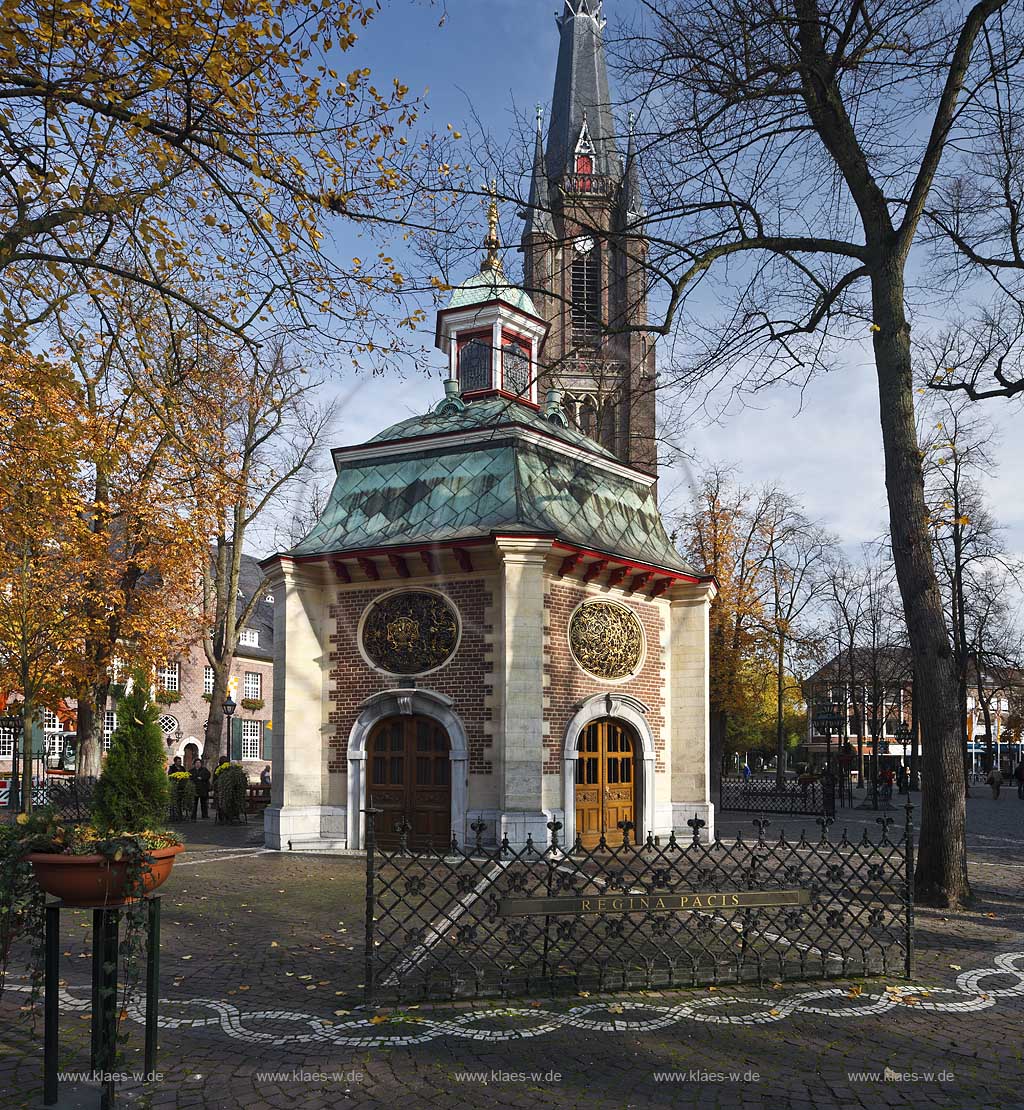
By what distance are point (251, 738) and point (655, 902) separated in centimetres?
4274

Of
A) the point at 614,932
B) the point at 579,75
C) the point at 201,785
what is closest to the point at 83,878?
the point at 614,932

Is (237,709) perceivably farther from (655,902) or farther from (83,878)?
(83,878)

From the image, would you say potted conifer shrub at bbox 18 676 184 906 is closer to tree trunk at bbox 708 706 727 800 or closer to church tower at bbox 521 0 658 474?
church tower at bbox 521 0 658 474

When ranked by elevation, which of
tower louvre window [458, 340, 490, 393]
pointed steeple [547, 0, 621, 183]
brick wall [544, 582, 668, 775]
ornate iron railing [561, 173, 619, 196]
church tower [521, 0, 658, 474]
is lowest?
brick wall [544, 582, 668, 775]

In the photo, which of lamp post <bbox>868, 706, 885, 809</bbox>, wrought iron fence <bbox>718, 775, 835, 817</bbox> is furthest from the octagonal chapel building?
lamp post <bbox>868, 706, 885, 809</bbox>

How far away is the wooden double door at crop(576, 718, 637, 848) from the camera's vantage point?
56.4 ft

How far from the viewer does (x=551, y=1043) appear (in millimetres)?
6684

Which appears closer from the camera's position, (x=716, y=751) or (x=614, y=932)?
(x=614, y=932)

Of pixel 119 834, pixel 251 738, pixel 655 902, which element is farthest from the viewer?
pixel 251 738

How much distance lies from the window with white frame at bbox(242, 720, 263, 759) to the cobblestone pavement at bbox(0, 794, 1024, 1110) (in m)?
38.6

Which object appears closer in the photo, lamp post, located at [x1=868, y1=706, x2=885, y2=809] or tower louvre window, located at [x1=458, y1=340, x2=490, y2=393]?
tower louvre window, located at [x1=458, y1=340, x2=490, y2=393]

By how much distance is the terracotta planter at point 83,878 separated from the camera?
17.9 ft

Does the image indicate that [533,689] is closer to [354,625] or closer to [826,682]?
[354,625]

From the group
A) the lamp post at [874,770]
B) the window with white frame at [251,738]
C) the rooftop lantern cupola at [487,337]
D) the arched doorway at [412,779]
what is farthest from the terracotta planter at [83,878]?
the window with white frame at [251,738]
